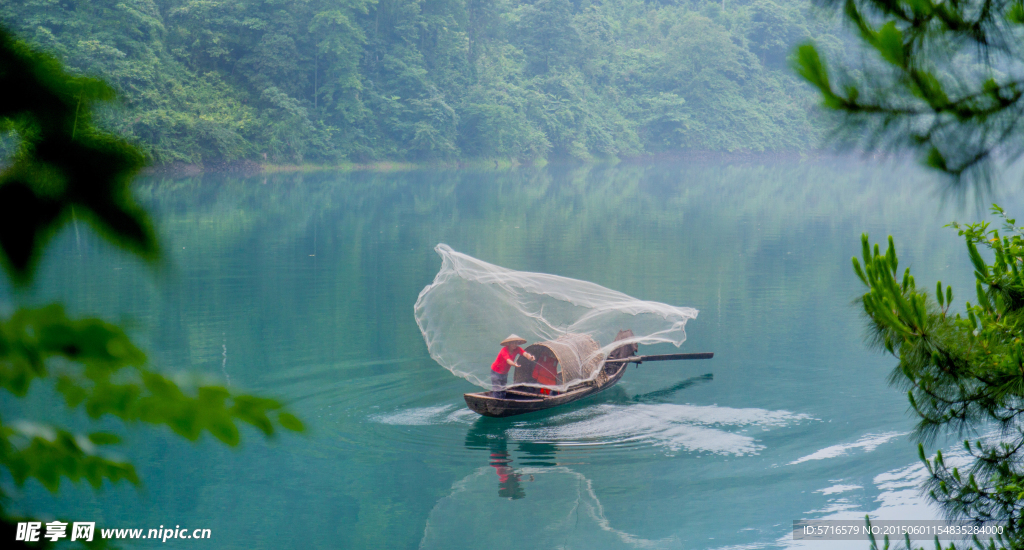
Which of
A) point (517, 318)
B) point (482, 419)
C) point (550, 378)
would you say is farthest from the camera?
point (517, 318)

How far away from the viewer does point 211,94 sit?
135 feet

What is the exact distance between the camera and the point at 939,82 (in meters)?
2.95

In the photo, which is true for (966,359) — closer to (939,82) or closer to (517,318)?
(939,82)

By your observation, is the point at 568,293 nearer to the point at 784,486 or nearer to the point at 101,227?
the point at 784,486

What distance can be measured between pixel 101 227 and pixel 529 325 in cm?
910

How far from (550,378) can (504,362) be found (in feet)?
2.30

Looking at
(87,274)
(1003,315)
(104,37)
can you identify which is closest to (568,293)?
(1003,315)

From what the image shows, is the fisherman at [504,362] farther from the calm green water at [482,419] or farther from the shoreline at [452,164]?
the shoreline at [452,164]

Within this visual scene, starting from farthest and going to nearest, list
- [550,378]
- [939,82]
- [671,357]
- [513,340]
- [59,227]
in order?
[671,357] → [550,378] → [513,340] → [939,82] → [59,227]

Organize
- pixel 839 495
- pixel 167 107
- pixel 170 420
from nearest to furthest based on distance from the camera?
pixel 170 420
pixel 839 495
pixel 167 107

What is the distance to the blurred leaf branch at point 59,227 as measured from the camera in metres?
0.94

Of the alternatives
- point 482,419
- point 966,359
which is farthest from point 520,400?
point 966,359

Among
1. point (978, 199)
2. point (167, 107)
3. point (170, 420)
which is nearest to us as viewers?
point (170, 420)

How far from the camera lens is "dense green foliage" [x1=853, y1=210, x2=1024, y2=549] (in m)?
3.51
